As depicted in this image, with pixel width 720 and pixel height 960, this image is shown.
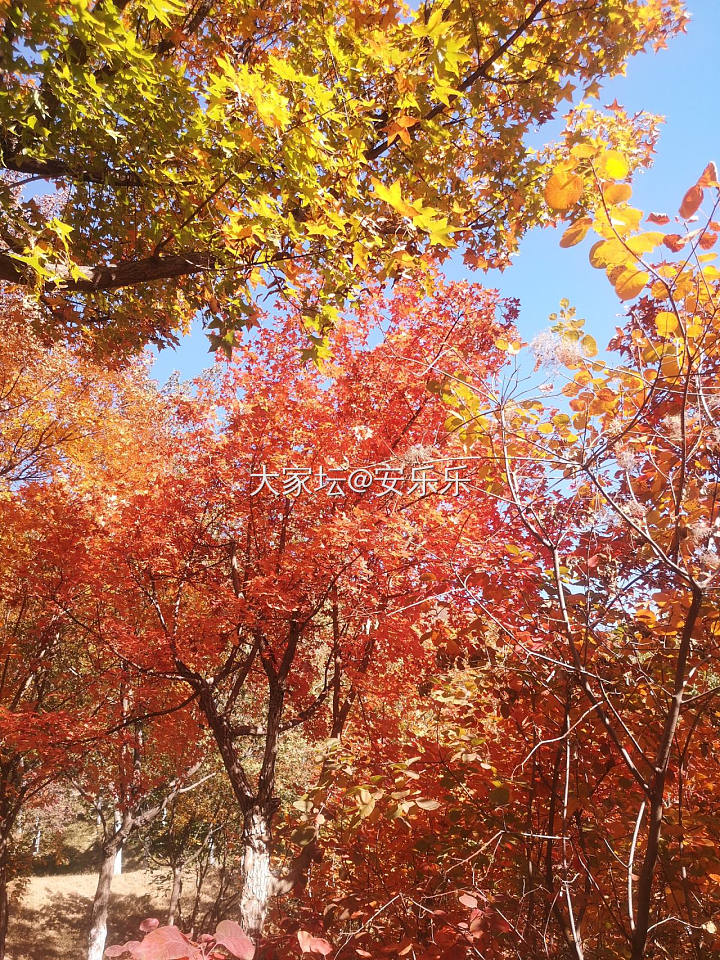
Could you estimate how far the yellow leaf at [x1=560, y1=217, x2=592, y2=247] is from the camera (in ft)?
5.26

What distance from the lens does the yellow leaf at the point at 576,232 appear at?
1604 mm

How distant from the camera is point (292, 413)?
7648 mm

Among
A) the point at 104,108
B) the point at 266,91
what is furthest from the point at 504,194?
the point at 104,108

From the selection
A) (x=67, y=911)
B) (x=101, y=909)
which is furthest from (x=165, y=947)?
(x=67, y=911)

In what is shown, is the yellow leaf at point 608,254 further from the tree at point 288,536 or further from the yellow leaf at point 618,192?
the tree at point 288,536

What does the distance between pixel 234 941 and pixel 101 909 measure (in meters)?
15.6

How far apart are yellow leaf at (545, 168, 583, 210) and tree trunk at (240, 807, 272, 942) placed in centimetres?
771

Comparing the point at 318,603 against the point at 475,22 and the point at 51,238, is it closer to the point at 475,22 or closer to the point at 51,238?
the point at 51,238

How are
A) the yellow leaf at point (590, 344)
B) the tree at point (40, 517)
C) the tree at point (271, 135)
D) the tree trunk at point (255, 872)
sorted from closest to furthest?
the yellow leaf at point (590, 344) → the tree at point (271, 135) → the tree trunk at point (255, 872) → the tree at point (40, 517)

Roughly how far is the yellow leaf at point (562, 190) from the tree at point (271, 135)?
0.77m

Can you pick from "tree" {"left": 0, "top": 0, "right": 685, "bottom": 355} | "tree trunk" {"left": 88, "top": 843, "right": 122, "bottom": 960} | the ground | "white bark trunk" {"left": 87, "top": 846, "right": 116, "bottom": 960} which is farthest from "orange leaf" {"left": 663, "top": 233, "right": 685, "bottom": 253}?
the ground

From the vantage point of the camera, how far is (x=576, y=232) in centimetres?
163

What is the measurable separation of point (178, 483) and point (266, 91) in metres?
6.14

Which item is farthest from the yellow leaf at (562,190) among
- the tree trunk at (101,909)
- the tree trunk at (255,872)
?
the tree trunk at (101,909)
